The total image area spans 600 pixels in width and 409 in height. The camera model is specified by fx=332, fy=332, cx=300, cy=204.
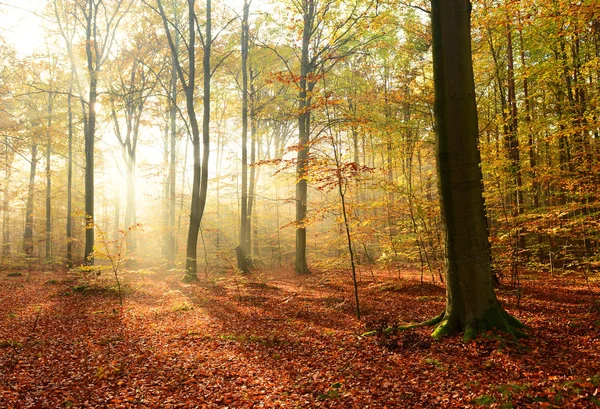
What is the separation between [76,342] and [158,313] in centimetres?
237

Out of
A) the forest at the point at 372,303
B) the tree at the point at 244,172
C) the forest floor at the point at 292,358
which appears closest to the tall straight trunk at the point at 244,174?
the tree at the point at 244,172

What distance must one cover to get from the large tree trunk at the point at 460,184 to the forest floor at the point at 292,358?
44 cm

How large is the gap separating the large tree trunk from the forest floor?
1.45 ft

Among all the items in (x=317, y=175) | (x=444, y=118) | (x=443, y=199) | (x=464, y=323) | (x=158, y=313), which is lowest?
(x=158, y=313)

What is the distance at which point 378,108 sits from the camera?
16719mm

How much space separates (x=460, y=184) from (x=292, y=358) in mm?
3757

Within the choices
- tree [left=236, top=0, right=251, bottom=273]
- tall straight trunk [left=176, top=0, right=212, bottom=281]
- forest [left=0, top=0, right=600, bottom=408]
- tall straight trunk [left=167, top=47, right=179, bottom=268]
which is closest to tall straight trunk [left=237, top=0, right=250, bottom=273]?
tree [left=236, top=0, right=251, bottom=273]

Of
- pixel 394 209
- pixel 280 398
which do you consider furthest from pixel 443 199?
pixel 394 209

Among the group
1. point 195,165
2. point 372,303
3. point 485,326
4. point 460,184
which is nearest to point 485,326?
point 485,326

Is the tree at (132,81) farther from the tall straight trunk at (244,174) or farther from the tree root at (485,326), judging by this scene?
the tree root at (485,326)

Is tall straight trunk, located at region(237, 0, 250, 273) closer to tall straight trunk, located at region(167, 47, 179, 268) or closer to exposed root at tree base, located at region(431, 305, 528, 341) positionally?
tall straight trunk, located at region(167, 47, 179, 268)

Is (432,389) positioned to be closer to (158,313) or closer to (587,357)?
(587,357)

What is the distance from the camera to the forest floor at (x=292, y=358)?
3.81 m

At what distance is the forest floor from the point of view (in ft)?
12.5
